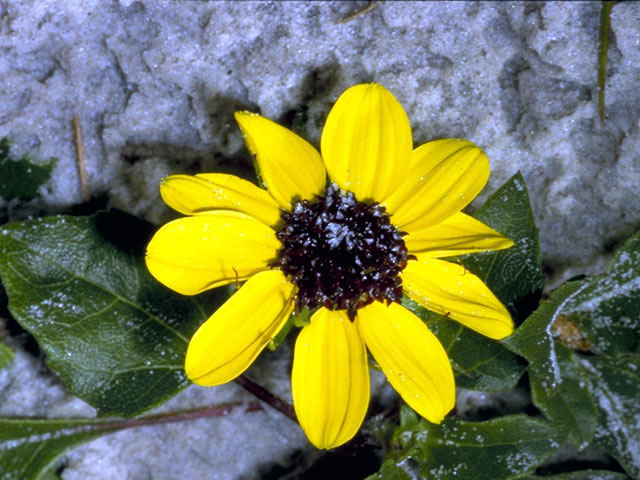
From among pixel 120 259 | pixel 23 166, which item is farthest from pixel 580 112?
pixel 23 166

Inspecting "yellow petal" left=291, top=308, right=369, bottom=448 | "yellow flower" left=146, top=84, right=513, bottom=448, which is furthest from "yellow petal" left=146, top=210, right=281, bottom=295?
"yellow petal" left=291, top=308, right=369, bottom=448

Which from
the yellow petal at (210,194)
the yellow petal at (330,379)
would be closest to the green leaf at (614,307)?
the yellow petal at (330,379)

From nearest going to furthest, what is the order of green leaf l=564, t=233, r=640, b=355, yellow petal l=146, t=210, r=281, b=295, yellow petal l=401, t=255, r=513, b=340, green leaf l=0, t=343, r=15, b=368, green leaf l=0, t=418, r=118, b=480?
yellow petal l=146, t=210, r=281, b=295 → yellow petal l=401, t=255, r=513, b=340 → green leaf l=564, t=233, r=640, b=355 → green leaf l=0, t=418, r=118, b=480 → green leaf l=0, t=343, r=15, b=368

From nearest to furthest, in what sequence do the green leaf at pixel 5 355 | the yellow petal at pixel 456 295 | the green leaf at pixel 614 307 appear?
the yellow petal at pixel 456 295 < the green leaf at pixel 614 307 < the green leaf at pixel 5 355

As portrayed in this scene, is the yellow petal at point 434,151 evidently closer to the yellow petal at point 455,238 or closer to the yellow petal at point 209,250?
the yellow petal at point 455,238

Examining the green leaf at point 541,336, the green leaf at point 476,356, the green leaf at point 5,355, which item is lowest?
the green leaf at point 5,355

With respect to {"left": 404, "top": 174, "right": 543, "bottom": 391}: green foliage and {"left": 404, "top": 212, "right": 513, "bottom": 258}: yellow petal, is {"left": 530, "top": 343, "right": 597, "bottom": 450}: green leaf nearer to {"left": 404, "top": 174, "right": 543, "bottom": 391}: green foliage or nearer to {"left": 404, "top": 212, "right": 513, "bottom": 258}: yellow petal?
{"left": 404, "top": 174, "right": 543, "bottom": 391}: green foliage

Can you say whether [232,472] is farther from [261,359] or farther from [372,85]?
[372,85]
